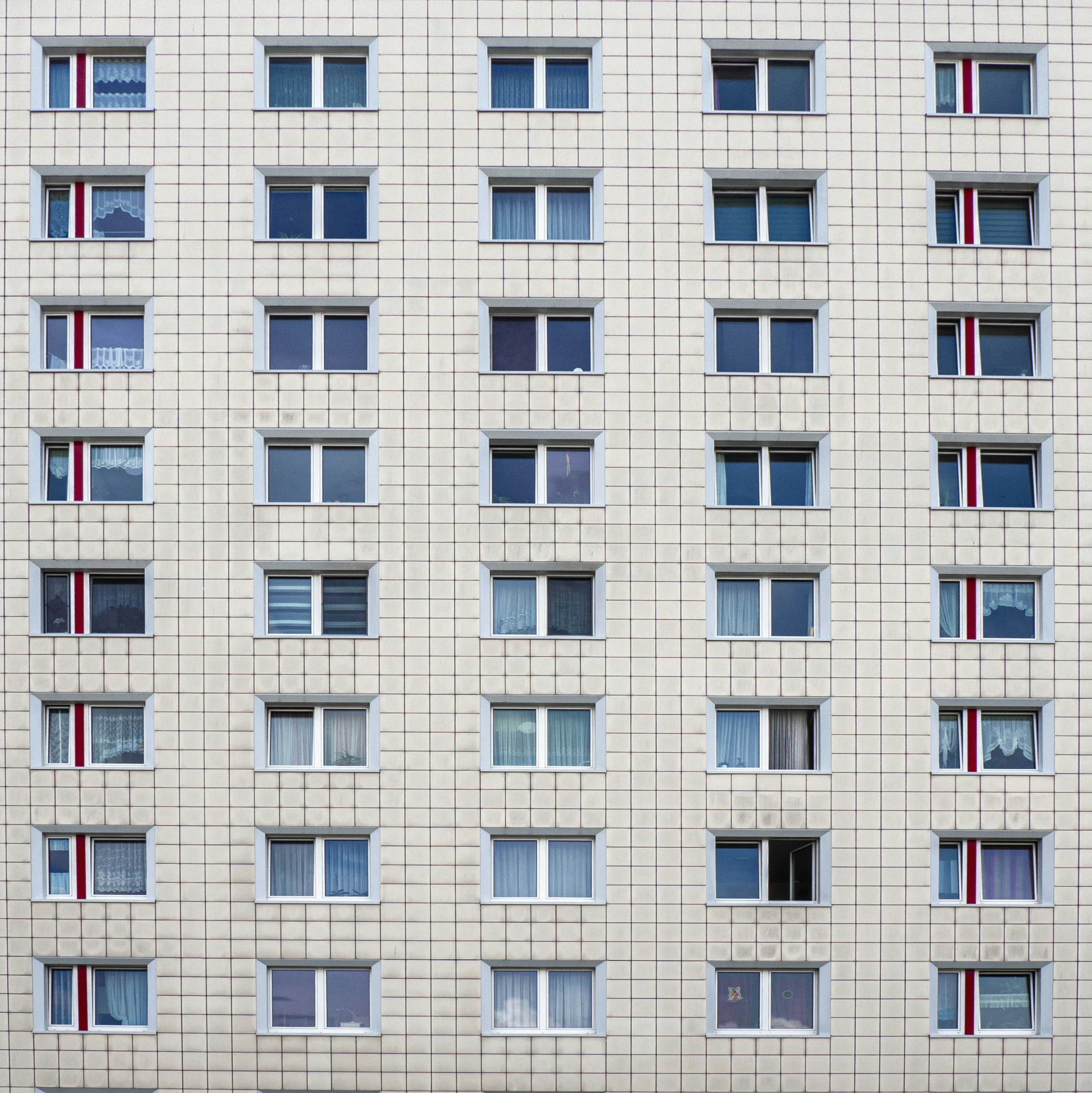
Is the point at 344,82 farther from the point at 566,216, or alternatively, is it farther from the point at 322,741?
the point at 322,741

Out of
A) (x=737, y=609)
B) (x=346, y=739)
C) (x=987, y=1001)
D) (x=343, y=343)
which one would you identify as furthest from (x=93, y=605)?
(x=987, y=1001)

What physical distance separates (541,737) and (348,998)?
24.2 feet

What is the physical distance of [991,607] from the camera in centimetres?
2211

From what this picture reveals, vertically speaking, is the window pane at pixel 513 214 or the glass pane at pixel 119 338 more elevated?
the window pane at pixel 513 214

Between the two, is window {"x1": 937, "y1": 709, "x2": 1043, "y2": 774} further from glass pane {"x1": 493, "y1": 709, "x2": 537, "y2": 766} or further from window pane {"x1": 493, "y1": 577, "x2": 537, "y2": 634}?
window pane {"x1": 493, "y1": 577, "x2": 537, "y2": 634}

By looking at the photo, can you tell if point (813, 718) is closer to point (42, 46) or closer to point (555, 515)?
point (555, 515)

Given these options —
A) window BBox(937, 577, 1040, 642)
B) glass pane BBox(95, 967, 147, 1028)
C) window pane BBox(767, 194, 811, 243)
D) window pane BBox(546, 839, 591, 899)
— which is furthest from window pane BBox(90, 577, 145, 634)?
window BBox(937, 577, 1040, 642)

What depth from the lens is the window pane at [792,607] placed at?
72.8 ft

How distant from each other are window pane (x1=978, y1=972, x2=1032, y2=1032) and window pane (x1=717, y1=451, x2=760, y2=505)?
12160 mm

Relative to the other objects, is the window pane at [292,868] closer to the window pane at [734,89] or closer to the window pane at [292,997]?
the window pane at [292,997]

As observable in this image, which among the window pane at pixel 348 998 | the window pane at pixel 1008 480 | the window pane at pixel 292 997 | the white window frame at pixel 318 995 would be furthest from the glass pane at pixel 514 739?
the window pane at pixel 1008 480

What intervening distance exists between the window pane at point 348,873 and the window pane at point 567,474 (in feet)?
30.0

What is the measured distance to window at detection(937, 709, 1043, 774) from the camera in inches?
861

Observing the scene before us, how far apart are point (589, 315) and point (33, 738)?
52.8ft
